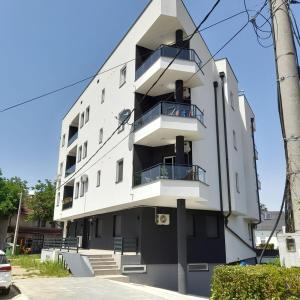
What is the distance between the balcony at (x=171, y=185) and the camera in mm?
17281

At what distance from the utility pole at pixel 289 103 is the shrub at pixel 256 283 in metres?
0.68

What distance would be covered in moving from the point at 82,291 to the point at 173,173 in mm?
7492

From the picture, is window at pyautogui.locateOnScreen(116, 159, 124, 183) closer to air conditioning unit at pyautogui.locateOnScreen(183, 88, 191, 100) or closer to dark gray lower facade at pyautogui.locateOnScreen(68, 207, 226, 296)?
dark gray lower facade at pyautogui.locateOnScreen(68, 207, 226, 296)

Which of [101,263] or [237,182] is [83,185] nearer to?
[101,263]

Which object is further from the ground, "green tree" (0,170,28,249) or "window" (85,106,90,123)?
"window" (85,106,90,123)

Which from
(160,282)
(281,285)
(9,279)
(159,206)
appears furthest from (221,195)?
(281,285)

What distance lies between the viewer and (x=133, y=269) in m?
18.6

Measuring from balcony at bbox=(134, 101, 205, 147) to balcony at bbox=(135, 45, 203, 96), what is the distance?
1886 mm

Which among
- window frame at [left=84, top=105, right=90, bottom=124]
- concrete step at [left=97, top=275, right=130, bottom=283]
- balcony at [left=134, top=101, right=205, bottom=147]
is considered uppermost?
window frame at [left=84, top=105, right=90, bottom=124]

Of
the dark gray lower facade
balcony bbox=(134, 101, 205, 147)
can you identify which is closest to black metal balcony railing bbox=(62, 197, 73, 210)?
the dark gray lower facade

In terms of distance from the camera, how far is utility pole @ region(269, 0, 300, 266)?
6.68 m

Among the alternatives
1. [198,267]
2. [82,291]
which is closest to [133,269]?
[198,267]

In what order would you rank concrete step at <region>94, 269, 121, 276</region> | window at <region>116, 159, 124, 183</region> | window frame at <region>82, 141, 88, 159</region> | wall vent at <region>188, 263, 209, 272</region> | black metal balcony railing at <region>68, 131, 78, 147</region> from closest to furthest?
concrete step at <region>94, 269, 121, 276</region> < wall vent at <region>188, 263, 209, 272</region> < window at <region>116, 159, 124, 183</region> < window frame at <region>82, 141, 88, 159</region> < black metal balcony railing at <region>68, 131, 78, 147</region>

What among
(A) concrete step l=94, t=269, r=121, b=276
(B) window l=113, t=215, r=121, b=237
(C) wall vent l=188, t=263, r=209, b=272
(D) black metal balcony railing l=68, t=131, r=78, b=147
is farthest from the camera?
(D) black metal balcony railing l=68, t=131, r=78, b=147
